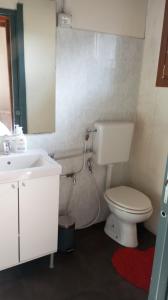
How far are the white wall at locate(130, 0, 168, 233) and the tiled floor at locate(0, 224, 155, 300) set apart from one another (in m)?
0.73

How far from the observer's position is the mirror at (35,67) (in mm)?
1823

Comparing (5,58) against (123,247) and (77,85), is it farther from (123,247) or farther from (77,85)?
(123,247)

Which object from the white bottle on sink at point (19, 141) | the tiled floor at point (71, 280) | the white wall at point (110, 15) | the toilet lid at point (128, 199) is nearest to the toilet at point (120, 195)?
the toilet lid at point (128, 199)

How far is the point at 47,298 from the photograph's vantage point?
1766 mm

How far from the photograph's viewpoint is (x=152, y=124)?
2.44 meters

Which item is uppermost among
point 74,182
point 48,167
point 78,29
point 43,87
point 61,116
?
point 78,29

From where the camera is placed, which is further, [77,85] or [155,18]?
[155,18]

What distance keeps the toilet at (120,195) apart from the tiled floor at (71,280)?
21 cm

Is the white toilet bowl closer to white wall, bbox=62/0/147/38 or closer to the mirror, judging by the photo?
the mirror

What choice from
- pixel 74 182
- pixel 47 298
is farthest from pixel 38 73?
pixel 47 298

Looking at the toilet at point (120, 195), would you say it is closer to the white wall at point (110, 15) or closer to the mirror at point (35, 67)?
the mirror at point (35, 67)

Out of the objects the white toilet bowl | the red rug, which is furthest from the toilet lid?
the red rug

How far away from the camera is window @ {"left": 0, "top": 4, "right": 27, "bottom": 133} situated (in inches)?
70.2

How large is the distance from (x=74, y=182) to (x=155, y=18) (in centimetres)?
157
